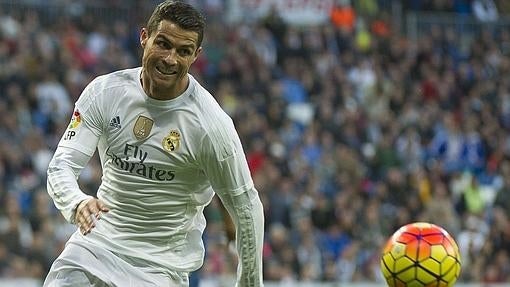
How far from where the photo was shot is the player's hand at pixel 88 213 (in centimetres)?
548

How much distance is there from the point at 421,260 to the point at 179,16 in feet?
7.51

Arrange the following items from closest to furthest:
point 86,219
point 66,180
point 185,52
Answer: point 86,219 < point 66,180 < point 185,52

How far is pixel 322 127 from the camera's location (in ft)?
62.5

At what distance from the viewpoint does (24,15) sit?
63.3ft

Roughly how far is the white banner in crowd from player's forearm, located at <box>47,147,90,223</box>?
1624 cm

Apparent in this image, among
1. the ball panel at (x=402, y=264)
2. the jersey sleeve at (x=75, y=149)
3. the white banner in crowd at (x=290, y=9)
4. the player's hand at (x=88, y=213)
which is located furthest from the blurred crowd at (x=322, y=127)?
the player's hand at (x=88, y=213)

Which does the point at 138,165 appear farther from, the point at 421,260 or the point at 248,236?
the point at 421,260

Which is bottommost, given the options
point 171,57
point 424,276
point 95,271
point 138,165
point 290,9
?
point 290,9

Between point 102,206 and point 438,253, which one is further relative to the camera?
point 438,253

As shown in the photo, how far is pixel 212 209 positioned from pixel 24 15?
5.78m

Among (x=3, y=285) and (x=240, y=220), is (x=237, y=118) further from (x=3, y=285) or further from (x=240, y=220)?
(x=240, y=220)

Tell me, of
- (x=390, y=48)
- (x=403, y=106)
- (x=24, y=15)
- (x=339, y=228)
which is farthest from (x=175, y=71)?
(x=390, y=48)

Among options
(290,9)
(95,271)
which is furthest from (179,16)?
(290,9)

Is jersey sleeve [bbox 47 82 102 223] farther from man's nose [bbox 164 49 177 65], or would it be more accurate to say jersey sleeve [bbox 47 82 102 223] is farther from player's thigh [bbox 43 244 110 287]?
man's nose [bbox 164 49 177 65]
